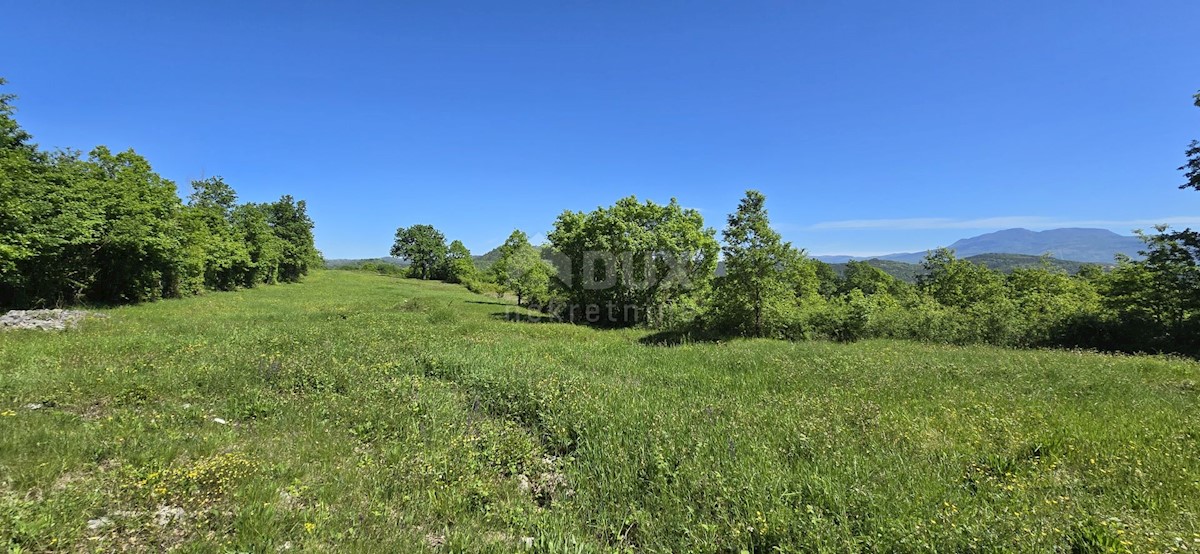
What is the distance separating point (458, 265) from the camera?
8762 centimetres

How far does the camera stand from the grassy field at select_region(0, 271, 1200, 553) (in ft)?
14.5

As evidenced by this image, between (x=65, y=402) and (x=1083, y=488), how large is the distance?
14.8m

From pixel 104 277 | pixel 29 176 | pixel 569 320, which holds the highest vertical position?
pixel 29 176

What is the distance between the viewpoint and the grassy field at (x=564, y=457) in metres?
4.41

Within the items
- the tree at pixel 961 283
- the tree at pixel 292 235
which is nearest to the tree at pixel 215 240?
the tree at pixel 292 235

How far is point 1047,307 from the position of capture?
72.0 feet

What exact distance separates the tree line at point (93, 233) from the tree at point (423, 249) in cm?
6137

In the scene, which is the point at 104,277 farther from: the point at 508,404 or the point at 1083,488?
the point at 1083,488

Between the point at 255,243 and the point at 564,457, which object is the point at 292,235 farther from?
the point at 564,457

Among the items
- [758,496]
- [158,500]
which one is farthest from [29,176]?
[758,496]

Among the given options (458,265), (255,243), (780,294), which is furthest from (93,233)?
(458,265)

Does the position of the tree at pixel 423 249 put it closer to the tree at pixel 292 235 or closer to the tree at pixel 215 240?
the tree at pixel 292 235

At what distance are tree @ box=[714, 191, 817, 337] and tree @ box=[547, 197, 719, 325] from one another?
7832 mm

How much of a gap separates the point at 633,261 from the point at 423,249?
3262 inches
